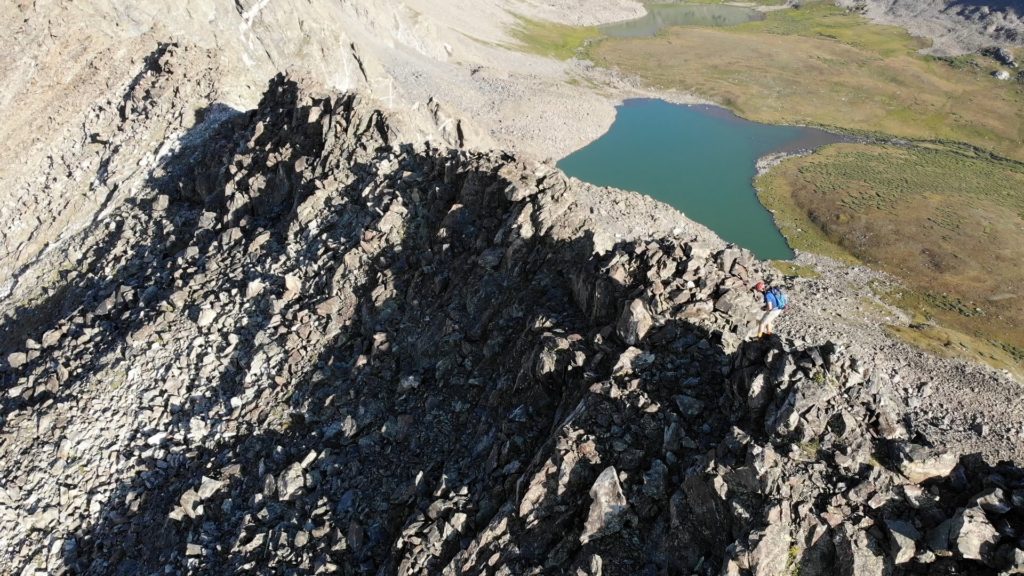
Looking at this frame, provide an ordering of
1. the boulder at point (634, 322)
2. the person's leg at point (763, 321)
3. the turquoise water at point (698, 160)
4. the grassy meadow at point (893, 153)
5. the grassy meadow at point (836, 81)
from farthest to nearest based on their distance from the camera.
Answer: the grassy meadow at point (836, 81) < the turquoise water at point (698, 160) < the grassy meadow at point (893, 153) < the person's leg at point (763, 321) < the boulder at point (634, 322)

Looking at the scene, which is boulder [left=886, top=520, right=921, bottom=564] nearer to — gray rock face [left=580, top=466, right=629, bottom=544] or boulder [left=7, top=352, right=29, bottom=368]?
gray rock face [left=580, top=466, right=629, bottom=544]

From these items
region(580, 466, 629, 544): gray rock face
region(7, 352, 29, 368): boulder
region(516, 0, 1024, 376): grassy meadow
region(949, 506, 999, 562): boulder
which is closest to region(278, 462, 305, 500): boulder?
region(580, 466, 629, 544): gray rock face

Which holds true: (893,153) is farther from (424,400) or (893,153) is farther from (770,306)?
(424,400)

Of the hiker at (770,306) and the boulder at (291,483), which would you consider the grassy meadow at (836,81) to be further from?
Answer: the boulder at (291,483)

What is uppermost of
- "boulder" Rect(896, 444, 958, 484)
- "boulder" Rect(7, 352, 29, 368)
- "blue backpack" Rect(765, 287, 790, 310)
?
"blue backpack" Rect(765, 287, 790, 310)

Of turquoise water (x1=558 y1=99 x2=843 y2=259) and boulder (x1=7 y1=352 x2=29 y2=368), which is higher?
boulder (x1=7 y1=352 x2=29 y2=368)

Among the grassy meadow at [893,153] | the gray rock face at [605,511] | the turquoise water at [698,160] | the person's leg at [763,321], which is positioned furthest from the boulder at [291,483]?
the turquoise water at [698,160]

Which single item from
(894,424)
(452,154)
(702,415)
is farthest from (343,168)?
(894,424)
